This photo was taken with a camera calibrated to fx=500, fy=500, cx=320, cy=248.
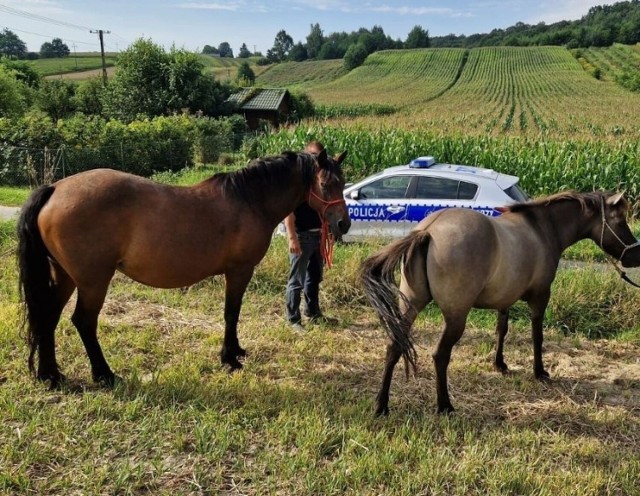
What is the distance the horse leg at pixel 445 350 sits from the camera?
12.0 feet


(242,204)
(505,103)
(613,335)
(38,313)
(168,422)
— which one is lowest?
(613,335)

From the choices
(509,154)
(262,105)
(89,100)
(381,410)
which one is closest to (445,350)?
(381,410)

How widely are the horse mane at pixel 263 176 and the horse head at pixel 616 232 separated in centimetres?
257

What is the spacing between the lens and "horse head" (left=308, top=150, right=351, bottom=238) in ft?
14.4

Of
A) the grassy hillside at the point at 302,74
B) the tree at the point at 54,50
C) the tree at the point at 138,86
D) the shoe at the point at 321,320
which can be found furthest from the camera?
the tree at the point at 54,50

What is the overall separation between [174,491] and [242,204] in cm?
223

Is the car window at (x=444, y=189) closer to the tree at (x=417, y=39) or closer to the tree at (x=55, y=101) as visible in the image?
the tree at (x=55, y=101)

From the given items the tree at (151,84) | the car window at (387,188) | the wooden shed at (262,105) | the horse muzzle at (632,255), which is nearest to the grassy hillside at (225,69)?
the wooden shed at (262,105)

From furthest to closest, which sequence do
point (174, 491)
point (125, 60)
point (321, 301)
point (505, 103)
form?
point (505, 103) → point (125, 60) → point (321, 301) → point (174, 491)

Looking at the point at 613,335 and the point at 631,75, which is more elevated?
the point at 631,75

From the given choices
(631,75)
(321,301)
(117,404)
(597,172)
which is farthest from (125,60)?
(631,75)

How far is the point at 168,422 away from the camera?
3422 millimetres

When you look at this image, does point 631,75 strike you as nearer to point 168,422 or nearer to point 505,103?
point 505,103

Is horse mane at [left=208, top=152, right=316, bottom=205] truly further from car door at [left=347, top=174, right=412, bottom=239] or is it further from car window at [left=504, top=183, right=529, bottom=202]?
car window at [left=504, top=183, right=529, bottom=202]
